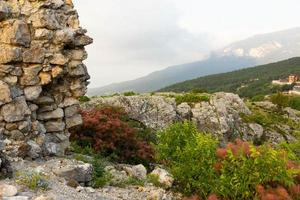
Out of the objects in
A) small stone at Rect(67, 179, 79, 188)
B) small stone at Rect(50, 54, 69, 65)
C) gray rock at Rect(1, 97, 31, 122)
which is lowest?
small stone at Rect(67, 179, 79, 188)

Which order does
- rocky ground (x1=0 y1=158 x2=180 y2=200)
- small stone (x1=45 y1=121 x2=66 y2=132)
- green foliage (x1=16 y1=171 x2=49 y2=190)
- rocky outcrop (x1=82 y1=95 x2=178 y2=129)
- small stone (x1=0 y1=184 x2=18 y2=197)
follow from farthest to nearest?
rocky outcrop (x1=82 y1=95 x2=178 y2=129) < small stone (x1=45 y1=121 x2=66 y2=132) < green foliage (x1=16 y1=171 x2=49 y2=190) < rocky ground (x1=0 y1=158 x2=180 y2=200) < small stone (x1=0 y1=184 x2=18 y2=197)

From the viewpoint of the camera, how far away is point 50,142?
1752 cm

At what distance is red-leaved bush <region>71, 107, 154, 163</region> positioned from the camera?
71.5 ft

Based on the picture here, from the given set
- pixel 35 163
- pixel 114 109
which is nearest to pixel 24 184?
pixel 35 163

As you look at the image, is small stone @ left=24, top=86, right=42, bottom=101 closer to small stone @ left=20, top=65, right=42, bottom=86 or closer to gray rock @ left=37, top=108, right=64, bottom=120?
small stone @ left=20, top=65, right=42, bottom=86

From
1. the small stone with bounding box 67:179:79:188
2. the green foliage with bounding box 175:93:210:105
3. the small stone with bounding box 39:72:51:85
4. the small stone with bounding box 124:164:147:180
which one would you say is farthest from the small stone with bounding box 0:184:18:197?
the green foliage with bounding box 175:93:210:105

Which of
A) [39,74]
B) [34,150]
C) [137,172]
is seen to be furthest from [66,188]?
[39,74]

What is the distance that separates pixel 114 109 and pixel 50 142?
953 centimetres

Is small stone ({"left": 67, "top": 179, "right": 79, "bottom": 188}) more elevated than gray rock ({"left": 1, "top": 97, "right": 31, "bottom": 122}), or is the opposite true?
gray rock ({"left": 1, "top": 97, "right": 31, "bottom": 122})

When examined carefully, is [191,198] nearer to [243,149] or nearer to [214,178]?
[214,178]

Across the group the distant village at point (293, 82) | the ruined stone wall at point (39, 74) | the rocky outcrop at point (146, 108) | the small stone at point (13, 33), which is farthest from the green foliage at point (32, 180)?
the distant village at point (293, 82)

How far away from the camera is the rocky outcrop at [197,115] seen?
3522cm

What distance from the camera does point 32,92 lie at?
55.8 ft

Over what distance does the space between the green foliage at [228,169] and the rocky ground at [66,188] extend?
3.12 feet
